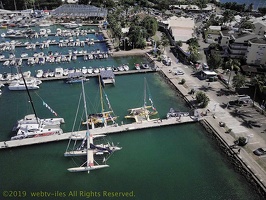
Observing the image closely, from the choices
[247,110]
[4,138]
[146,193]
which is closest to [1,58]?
[4,138]

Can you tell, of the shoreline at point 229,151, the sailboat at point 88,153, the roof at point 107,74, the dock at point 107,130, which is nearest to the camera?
the shoreline at point 229,151

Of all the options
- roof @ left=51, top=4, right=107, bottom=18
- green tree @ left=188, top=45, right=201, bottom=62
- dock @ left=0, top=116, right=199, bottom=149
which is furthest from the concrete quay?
roof @ left=51, top=4, right=107, bottom=18

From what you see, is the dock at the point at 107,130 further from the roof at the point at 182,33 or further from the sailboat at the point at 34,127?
the roof at the point at 182,33

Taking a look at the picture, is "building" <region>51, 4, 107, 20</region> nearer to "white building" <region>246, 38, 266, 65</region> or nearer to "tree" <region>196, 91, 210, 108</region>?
"white building" <region>246, 38, 266, 65</region>

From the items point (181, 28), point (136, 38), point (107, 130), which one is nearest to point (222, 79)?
point (136, 38)

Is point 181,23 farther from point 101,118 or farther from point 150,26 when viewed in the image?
point 101,118

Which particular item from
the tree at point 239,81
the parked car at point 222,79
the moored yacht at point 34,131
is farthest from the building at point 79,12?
the moored yacht at point 34,131
